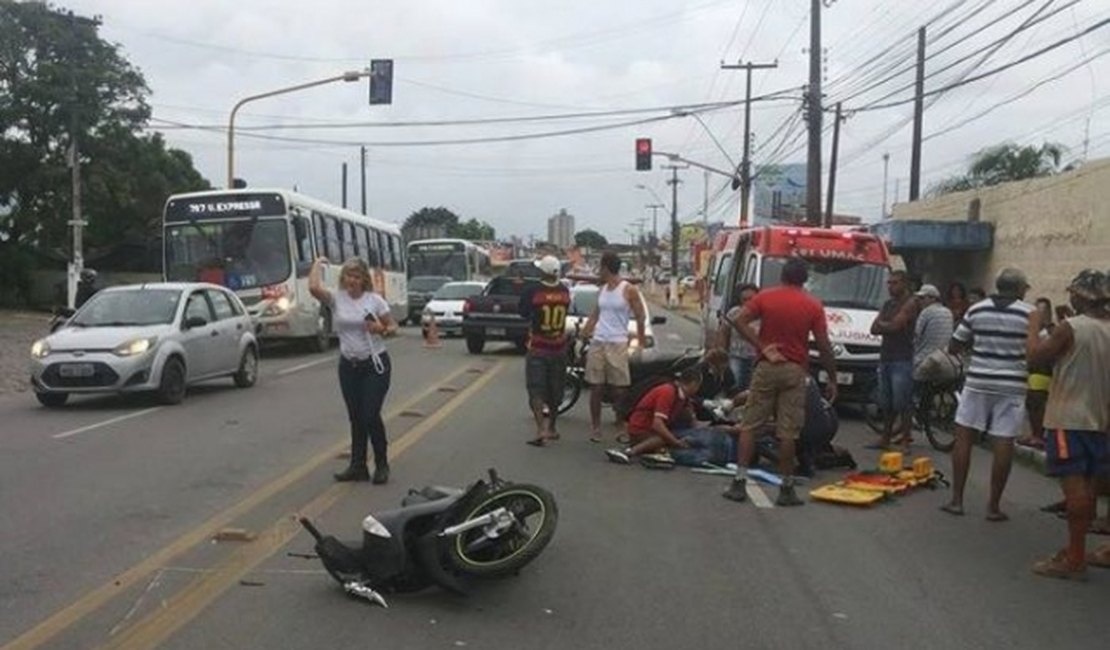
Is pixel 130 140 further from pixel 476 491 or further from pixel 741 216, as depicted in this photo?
pixel 476 491

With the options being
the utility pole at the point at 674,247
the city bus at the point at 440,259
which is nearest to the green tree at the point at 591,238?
the utility pole at the point at 674,247

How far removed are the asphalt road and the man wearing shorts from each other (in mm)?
278

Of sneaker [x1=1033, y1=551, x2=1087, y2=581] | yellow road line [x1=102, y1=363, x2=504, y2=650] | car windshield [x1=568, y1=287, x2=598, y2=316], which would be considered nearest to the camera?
yellow road line [x1=102, y1=363, x2=504, y2=650]

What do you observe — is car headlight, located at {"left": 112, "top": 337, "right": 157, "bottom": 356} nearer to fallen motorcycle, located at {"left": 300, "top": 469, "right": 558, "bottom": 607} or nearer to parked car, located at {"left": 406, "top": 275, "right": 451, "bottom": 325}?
fallen motorcycle, located at {"left": 300, "top": 469, "right": 558, "bottom": 607}

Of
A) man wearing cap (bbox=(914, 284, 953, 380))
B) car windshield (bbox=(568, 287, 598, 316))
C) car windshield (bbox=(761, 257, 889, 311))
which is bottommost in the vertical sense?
car windshield (bbox=(568, 287, 598, 316))

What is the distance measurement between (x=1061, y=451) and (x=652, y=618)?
108 inches

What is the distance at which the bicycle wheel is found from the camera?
12.3 metres

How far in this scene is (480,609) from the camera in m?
5.69

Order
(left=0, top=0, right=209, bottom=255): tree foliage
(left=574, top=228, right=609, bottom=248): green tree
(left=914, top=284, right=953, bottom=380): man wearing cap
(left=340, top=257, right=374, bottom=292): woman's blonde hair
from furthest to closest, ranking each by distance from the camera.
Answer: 1. (left=574, top=228, right=609, bottom=248): green tree
2. (left=0, top=0, right=209, bottom=255): tree foliage
3. (left=914, top=284, right=953, bottom=380): man wearing cap
4. (left=340, top=257, right=374, bottom=292): woman's blonde hair

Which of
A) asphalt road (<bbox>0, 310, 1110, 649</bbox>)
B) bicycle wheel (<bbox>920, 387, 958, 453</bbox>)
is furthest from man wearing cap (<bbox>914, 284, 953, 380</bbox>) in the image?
asphalt road (<bbox>0, 310, 1110, 649</bbox>)

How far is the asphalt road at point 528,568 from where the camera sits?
5391mm

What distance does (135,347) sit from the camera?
13641 millimetres

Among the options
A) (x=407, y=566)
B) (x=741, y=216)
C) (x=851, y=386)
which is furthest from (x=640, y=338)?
(x=741, y=216)

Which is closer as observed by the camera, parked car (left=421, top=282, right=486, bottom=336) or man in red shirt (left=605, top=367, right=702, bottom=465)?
man in red shirt (left=605, top=367, right=702, bottom=465)
